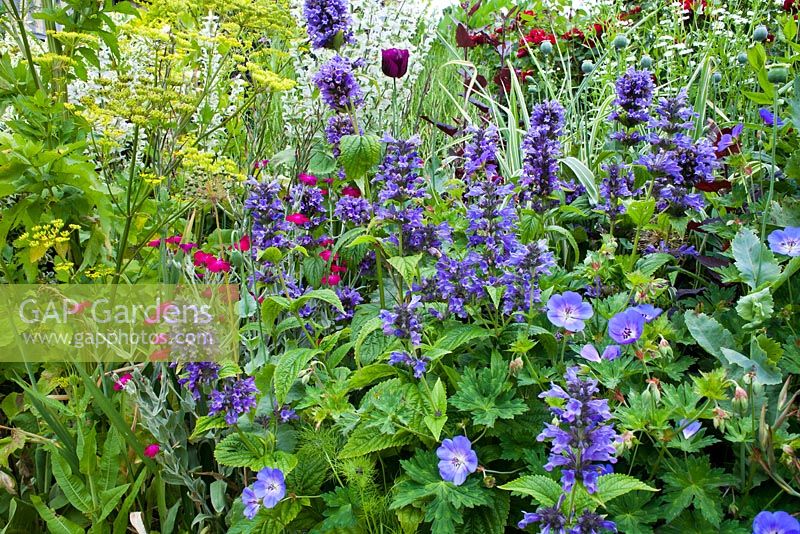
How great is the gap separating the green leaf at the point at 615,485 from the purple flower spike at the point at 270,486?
680 mm

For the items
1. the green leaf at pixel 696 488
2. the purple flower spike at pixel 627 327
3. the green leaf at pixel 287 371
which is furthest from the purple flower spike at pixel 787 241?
the green leaf at pixel 287 371

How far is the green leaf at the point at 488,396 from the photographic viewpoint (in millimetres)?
1404

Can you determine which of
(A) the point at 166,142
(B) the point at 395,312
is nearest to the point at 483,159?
(B) the point at 395,312

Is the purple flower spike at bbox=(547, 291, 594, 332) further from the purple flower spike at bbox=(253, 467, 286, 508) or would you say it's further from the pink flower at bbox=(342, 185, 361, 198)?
the pink flower at bbox=(342, 185, 361, 198)

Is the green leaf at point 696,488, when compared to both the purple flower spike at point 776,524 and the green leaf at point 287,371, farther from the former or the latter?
the green leaf at point 287,371

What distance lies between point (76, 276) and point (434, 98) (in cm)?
268

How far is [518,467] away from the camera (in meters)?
1.51

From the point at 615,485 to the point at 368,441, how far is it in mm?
537

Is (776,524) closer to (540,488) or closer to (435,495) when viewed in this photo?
(540,488)

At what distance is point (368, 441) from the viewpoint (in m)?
1.46

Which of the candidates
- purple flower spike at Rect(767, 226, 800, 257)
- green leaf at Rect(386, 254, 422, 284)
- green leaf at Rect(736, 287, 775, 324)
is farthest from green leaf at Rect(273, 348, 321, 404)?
purple flower spike at Rect(767, 226, 800, 257)

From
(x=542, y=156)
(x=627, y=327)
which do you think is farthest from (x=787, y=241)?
(x=542, y=156)

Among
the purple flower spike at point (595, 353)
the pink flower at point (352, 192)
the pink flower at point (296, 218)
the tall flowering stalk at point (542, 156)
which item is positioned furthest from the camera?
the pink flower at point (352, 192)

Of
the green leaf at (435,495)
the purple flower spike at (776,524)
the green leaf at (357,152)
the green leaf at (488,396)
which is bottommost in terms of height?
the green leaf at (435,495)
